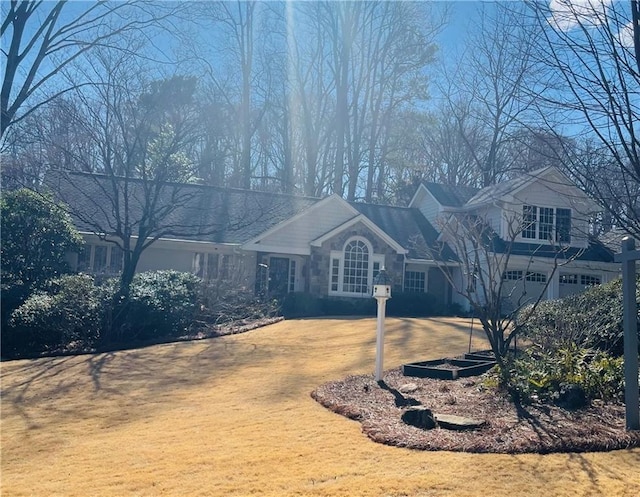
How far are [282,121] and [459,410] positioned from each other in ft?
105

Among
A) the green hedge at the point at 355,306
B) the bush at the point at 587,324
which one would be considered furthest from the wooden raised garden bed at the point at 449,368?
the green hedge at the point at 355,306

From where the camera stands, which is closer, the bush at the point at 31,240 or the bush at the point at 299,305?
the bush at the point at 31,240

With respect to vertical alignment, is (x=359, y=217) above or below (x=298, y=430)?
above

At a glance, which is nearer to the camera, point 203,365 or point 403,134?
point 203,365

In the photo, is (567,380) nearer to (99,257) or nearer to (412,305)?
(412,305)

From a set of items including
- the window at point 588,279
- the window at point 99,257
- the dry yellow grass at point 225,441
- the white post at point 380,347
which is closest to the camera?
the dry yellow grass at point 225,441

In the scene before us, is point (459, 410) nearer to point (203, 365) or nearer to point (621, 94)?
point (621, 94)

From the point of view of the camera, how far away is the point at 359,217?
2289cm

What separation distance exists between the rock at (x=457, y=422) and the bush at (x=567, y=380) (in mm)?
1247

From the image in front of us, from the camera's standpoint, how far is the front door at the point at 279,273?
74.9 feet

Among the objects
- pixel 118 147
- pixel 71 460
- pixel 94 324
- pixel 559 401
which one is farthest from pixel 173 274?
pixel 559 401

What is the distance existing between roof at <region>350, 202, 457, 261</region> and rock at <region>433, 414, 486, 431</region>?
1718cm

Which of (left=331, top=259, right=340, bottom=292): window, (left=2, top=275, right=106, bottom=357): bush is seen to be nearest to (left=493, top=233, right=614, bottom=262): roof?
(left=331, top=259, right=340, bottom=292): window

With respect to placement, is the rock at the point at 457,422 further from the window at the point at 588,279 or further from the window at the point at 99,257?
the window at the point at 588,279
